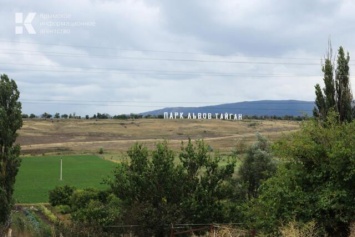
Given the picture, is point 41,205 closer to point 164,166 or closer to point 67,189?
point 67,189

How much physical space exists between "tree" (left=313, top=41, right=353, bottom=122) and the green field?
2415cm

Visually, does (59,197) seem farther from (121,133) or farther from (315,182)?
(121,133)

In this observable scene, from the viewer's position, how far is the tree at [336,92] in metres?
28.1

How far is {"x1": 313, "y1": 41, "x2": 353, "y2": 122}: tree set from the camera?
28125 millimetres

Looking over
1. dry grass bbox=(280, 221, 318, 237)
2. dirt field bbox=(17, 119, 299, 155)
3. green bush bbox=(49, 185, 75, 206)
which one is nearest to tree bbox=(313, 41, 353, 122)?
dry grass bbox=(280, 221, 318, 237)

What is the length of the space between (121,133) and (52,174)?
42277 millimetres

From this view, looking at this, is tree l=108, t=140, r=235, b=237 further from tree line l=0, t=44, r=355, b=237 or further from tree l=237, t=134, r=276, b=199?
tree l=237, t=134, r=276, b=199

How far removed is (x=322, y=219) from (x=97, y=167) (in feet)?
182

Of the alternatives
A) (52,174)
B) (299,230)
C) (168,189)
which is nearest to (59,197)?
(168,189)

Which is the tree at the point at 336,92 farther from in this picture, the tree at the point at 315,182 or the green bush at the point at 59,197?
the green bush at the point at 59,197

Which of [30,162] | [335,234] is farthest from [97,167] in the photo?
[335,234]

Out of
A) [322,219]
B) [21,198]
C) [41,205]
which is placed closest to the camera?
[322,219]

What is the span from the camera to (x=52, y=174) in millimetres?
65625

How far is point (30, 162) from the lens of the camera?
80.2 m
